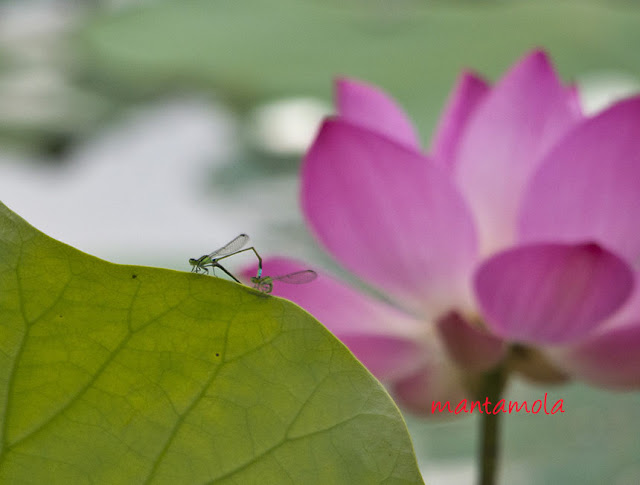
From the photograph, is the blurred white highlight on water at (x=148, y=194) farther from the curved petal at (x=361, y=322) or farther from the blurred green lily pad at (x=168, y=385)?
the blurred green lily pad at (x=168, y=385)

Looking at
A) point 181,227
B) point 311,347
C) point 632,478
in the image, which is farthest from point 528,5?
point 311,347

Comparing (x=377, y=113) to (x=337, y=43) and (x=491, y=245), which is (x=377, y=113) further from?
(x=337, y=43)

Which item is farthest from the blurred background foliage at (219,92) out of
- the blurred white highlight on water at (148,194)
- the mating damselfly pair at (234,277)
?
the mating damselfly pair at (234,277)

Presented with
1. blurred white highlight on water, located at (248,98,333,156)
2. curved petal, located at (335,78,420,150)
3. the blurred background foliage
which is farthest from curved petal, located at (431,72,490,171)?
blurred white highlight on water, located at (248,98,333,156)

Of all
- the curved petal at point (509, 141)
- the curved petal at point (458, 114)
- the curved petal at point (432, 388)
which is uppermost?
the curved petal at point (458, 114)

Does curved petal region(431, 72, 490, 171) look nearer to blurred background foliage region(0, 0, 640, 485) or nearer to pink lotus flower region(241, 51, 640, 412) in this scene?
pink lotus flower region(241, 51, 640, 412)

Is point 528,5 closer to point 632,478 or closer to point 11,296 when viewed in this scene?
point 632,478

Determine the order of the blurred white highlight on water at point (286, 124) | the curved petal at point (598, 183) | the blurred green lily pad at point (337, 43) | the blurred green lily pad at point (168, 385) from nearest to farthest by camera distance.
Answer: the blurred green lily pad at point (168, 385) → the curved petal at point (598, 183) → the blurred white highlight on water at point (286, 124) → the blurred green lily pad at point (337, 43)

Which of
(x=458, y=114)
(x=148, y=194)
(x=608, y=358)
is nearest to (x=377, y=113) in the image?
(x=458, y=114)

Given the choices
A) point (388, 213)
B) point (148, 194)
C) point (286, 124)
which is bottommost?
point (388, 213)
